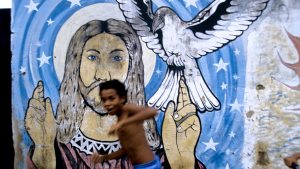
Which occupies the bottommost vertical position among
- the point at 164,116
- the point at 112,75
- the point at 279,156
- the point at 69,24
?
the point at 279,156

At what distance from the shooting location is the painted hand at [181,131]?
5684 millimetres

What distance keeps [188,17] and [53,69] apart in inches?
61.5

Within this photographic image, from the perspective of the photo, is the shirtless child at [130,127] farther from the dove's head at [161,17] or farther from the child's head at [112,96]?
the dove's head at [161,17]

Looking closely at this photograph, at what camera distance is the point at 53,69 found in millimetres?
5895

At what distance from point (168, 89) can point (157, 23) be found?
2.34 feet

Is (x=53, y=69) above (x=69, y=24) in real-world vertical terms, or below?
below

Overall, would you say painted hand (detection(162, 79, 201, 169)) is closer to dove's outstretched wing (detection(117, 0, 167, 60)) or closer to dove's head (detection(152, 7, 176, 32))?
dove's outstretched wing (detection(117, 0, 167, 60))

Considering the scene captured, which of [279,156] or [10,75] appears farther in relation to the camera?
[10,75]

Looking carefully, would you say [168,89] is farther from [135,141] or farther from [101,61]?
[135,141]

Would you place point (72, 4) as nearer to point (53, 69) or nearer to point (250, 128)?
point (53, 69)

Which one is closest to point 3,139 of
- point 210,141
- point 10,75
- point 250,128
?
point 10,75

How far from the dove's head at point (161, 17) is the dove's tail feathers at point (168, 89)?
1.59 ft

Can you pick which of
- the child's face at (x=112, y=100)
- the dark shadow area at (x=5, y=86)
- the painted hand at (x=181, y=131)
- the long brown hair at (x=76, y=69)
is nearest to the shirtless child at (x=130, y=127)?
the child's face at (x=112, y=100)

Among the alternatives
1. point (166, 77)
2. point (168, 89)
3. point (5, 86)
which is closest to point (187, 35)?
point (166, 77)
